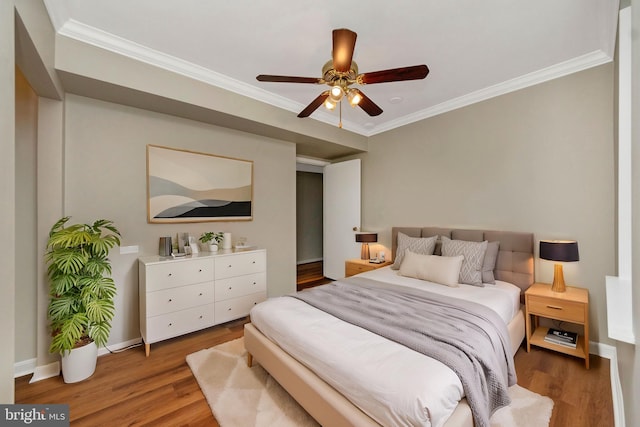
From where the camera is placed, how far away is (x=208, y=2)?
181cm

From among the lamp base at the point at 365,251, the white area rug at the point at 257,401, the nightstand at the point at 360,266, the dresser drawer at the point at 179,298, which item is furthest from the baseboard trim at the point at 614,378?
the dresser drawer at the point at 179,298

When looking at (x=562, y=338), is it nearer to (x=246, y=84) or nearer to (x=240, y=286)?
(x=240, y=286)

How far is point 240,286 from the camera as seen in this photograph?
3100 millimetres

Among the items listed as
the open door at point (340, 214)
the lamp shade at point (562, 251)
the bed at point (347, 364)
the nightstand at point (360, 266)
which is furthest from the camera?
the open door at point (340, 214)

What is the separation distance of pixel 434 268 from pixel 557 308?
1039 millimetres

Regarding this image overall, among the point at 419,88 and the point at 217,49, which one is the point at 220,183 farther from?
the point at 419,88

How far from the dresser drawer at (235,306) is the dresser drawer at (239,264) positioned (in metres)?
0.30

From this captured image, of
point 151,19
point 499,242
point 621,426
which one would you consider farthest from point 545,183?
point 151,19

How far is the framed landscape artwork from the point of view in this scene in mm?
2855

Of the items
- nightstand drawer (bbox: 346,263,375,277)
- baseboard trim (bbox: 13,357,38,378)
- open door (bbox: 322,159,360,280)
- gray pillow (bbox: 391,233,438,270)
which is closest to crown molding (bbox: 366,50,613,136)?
open door (bbox: 322,159,360,280)

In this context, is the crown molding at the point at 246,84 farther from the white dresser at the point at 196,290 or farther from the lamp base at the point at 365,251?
the lamp base at the point at 365,251

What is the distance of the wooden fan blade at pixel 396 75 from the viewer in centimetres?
177

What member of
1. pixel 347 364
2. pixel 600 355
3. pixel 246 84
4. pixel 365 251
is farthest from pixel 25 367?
pixel 600 355

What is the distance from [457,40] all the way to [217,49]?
2.06m
